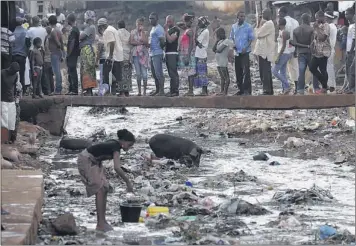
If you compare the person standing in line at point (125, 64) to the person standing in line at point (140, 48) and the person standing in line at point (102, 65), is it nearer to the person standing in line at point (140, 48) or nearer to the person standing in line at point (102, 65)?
the person standing in line at point (140, 48)

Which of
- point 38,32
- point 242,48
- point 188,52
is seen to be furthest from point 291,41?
point 38,32

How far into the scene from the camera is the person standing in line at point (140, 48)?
18.2m

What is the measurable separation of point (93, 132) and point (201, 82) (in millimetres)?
2385

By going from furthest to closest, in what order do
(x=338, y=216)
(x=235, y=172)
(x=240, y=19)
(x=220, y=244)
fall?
(x=240, y=19)
(x=235, y=172)
(x=338, y=216)
(x=220, y=244)

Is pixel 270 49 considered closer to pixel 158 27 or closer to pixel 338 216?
pixel 158 27

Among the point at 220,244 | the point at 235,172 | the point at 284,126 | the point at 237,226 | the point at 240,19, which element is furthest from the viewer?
the point at 284,126

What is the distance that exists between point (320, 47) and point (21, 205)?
8681 millimetres

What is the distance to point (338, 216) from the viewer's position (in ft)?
36.4

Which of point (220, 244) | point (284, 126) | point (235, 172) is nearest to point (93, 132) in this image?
point (284, 126)

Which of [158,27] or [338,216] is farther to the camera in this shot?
[158,27]

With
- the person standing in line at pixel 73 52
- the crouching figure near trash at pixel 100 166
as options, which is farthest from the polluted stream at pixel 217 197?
the person standing in line at pixel 73 52

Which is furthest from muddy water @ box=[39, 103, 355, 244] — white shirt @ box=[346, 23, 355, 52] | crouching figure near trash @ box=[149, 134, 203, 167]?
white shirt @ box=[346, 23, 355, 52]

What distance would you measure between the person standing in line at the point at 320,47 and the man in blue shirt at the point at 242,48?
1120 mm

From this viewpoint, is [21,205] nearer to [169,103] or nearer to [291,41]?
[169,103]
